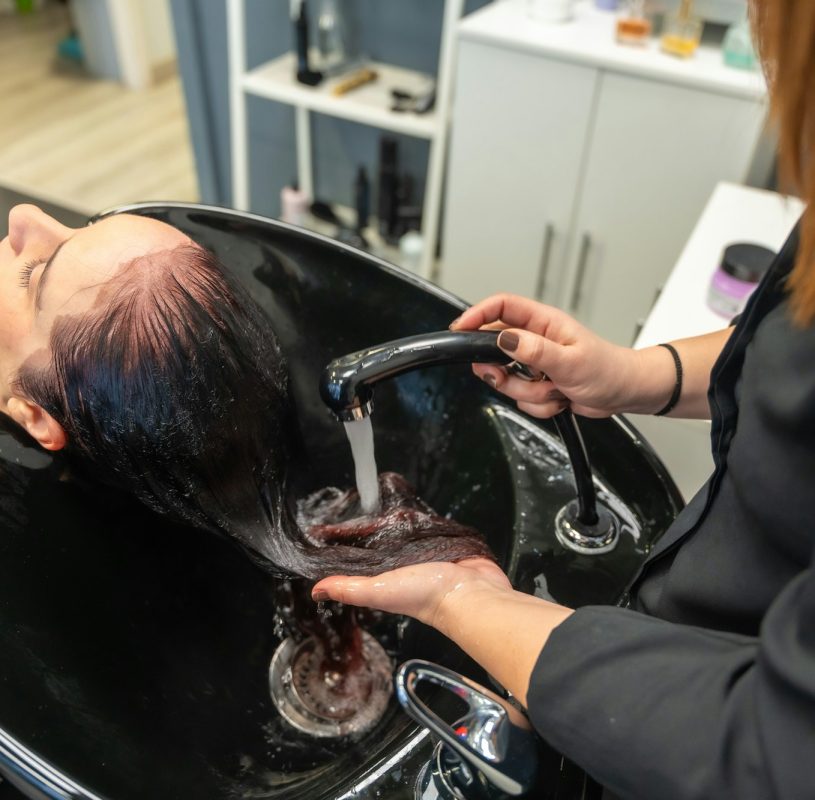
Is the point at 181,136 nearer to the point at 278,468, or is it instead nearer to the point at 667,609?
the point at 278,468

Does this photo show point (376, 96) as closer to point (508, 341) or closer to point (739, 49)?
point (739, 49)

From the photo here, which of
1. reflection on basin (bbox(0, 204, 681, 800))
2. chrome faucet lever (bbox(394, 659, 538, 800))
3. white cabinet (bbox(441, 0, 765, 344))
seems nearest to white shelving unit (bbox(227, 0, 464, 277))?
white cabinet (bbox(441, 0, 765, 344))

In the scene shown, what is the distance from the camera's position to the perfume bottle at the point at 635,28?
62.7 inches

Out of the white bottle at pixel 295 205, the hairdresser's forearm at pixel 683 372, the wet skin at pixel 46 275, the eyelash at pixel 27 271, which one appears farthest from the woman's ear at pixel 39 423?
the white bottle at pixel 295 205

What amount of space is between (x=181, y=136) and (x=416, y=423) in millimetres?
2940

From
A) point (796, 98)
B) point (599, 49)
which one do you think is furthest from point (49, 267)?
point (599, 49)

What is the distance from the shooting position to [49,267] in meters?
0.69

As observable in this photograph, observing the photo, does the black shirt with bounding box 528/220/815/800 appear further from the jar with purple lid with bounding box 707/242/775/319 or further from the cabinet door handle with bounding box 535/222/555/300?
the cabinet door handle with bounding box 535/222/555/300

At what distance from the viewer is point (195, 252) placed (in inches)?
28.3

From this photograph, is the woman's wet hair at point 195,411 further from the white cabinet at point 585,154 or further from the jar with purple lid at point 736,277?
the white cabinet at point 585,154

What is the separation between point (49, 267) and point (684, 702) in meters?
0.63

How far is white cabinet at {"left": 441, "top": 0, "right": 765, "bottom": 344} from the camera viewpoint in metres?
1.54

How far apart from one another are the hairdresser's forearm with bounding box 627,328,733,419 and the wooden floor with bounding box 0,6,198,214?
251 cm

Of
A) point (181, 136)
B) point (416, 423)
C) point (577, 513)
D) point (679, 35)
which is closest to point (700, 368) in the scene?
point (577, 513)
